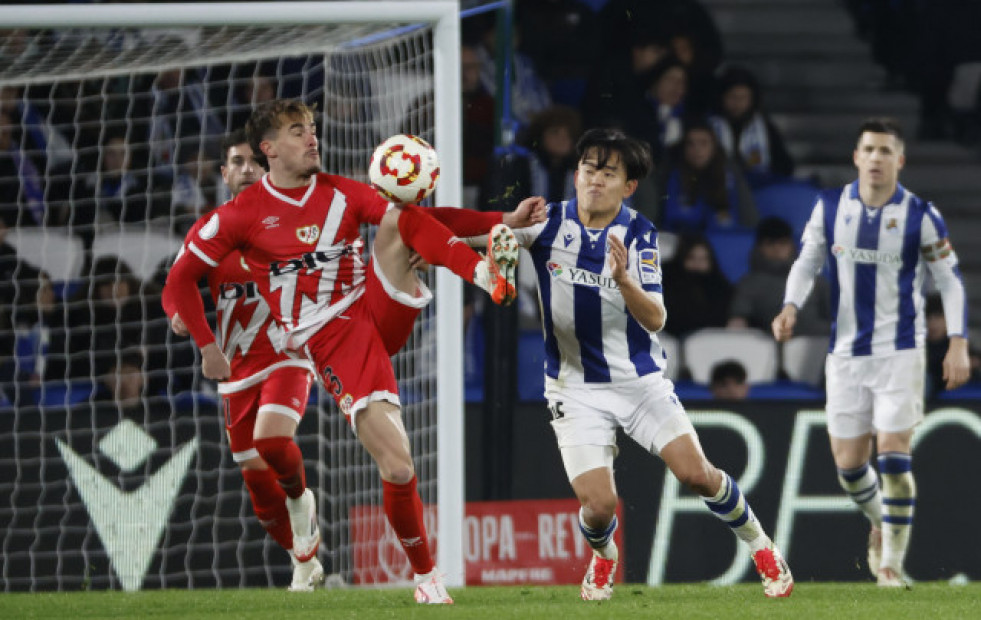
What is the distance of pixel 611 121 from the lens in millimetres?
9211

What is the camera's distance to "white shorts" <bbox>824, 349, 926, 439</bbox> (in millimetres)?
6863

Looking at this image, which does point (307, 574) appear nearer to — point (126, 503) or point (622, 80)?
point (126, 503)

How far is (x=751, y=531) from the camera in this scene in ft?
19.0

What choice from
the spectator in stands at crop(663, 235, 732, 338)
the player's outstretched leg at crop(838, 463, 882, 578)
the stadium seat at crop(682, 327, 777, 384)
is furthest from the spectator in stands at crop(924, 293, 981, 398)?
the player's outstretched leg at crop(838, 463, 882, 578)

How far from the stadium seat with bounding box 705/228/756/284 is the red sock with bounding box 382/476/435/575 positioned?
3.79m

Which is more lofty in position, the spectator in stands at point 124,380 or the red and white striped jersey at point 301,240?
the red and white striped jersey at point 301,240

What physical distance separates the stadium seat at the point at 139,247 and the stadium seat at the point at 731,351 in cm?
271

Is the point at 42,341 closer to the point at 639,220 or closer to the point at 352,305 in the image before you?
the point at 352,305

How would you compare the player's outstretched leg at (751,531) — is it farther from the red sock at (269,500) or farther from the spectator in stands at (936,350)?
the spectator in stands at (936,350)

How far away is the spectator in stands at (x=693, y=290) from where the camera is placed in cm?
884

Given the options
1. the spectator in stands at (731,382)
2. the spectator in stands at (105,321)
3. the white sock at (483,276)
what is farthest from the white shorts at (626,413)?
the spectator in stands at (105,321)

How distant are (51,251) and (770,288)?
147 inches

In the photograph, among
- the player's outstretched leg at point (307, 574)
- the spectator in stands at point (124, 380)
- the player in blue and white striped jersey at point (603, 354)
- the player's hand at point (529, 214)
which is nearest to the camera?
the player's hand at point (529, 214)

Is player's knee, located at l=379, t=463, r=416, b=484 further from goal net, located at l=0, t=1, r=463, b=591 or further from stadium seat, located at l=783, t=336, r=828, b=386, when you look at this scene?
stadium seat, located at l=783, t=336, r=828, b=386
